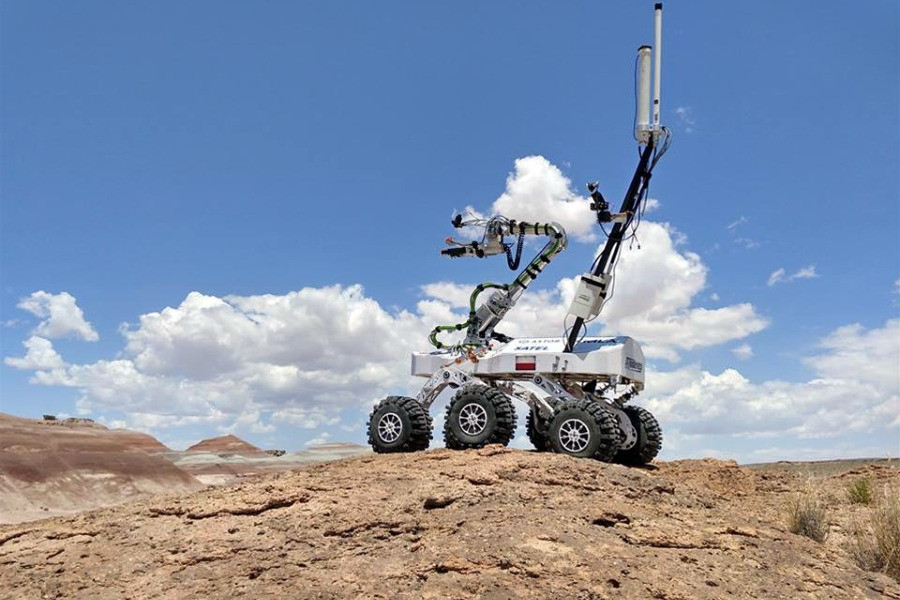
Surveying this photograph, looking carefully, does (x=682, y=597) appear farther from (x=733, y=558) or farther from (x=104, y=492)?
(x=104, y=492)

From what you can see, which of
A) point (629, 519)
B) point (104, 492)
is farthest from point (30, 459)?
point (629, 519)

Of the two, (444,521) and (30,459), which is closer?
(444,521)

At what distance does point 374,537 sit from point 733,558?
3.88 meters

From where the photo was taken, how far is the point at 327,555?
7863 mm

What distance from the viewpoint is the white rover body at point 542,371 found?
13461mm

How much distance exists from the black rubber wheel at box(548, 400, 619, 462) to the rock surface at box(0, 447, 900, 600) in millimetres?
1538

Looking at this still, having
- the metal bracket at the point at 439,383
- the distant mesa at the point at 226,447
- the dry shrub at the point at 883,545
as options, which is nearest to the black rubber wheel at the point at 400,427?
the metal bracket at the point at 439,383

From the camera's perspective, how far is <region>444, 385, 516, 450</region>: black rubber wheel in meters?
13.1

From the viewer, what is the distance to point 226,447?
44.1 m

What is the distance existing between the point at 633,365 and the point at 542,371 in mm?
1932

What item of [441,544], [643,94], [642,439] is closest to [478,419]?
[642,439]

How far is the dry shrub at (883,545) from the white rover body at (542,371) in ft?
14.6

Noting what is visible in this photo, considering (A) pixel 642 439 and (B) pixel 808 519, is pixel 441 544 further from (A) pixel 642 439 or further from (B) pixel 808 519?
(A) pixel 642 439

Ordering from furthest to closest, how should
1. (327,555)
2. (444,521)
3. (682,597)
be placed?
1. (444,521)
2. (327,555)
3. (682,597)
